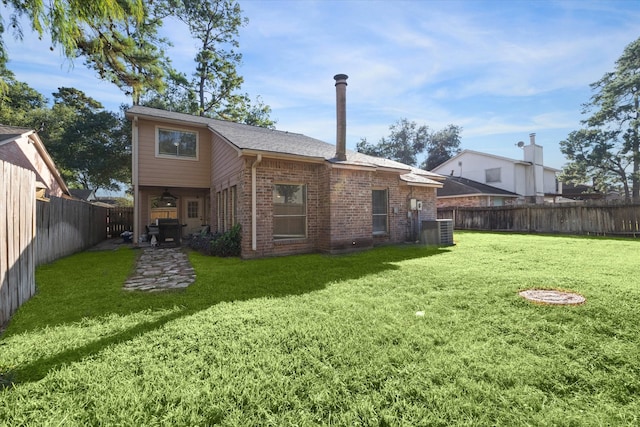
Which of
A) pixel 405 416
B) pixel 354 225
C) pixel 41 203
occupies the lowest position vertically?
pixel 405 416

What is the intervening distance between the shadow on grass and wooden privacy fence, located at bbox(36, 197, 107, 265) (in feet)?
1.79

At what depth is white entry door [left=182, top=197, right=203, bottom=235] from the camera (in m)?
14.8

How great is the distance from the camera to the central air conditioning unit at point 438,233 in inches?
413

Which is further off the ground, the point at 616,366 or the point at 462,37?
the point at 462,37

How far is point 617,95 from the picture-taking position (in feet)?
80.9

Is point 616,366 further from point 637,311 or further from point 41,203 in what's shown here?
point 41,203

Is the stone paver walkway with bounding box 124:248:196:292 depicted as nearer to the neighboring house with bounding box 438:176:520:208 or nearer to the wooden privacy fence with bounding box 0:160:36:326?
the wooden privacy fence with bounding box 0:160:36:326

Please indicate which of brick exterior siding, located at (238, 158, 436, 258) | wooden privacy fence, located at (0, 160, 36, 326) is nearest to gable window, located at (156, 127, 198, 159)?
brick exterior siding, located at (238, 158, 436, 258)

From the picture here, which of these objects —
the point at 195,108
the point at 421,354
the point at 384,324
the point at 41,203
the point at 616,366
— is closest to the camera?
the point at 616,366

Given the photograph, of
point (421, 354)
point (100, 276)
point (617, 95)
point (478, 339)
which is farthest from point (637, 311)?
point (617, 95)

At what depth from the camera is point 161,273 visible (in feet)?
20.9

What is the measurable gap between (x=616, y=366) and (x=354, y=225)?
281 inches

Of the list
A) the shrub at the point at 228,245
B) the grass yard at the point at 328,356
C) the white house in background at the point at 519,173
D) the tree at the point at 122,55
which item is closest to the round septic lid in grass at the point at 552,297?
the grass yard at the point at 328,356

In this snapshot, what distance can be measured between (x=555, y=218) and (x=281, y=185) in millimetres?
14784
